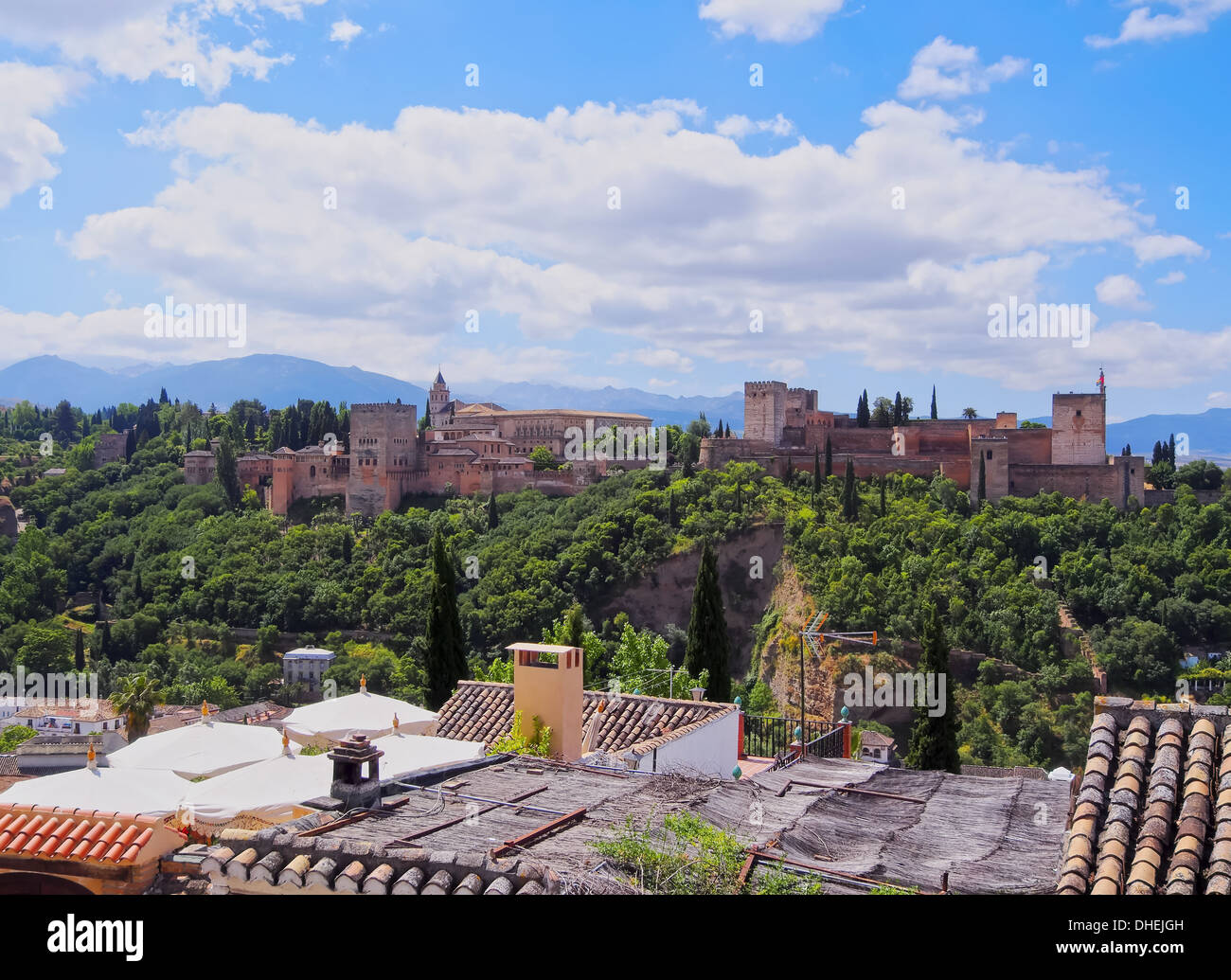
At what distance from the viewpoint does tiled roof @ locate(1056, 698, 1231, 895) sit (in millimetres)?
4301

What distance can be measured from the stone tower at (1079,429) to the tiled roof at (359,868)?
46.5 m

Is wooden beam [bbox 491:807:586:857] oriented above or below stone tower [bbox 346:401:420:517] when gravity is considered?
below

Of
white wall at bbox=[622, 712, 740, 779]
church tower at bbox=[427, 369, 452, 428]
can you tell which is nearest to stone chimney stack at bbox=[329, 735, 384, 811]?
white wall at bbox=[622, 712, 740, 779]

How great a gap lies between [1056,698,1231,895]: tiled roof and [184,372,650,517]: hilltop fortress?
49.8m

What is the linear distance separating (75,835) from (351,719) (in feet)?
31.7

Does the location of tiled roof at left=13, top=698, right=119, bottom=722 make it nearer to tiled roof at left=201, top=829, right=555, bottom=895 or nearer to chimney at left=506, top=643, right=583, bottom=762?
chimney at left=506, top=643, right=583, bottom=762

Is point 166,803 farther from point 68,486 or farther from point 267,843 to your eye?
point 68,486

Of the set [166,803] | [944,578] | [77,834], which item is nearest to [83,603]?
[944,578]

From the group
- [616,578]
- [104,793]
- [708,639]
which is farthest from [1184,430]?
[104,793]

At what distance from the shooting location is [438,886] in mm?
4543

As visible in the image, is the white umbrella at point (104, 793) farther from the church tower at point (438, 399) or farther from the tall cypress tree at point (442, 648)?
the church tower at point (438, 399)

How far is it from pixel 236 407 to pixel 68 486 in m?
19.0

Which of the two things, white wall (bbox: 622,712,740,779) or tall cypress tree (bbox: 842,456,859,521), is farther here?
tall cypress tree (bbox: 842,456,859,521)

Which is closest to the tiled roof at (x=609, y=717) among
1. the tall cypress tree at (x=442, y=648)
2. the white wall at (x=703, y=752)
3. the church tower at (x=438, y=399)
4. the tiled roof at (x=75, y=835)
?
the white wall at (x=703, y=752)
